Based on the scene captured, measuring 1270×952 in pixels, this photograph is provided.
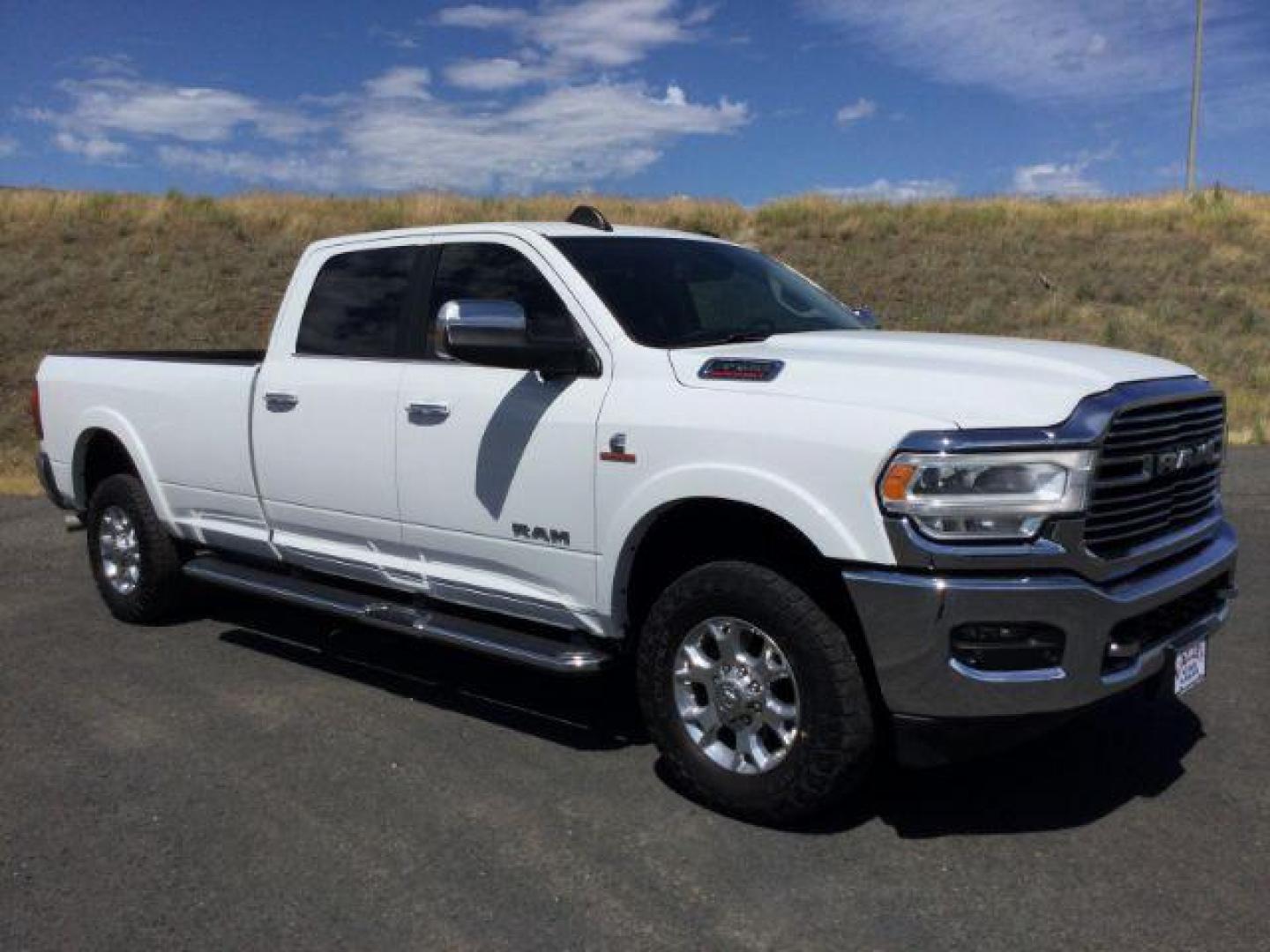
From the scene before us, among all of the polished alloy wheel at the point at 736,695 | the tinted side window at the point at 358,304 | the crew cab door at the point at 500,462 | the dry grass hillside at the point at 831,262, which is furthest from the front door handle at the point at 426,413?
the dry grass hillside at the point at 831,262

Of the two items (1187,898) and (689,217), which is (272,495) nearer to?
(1187,898)

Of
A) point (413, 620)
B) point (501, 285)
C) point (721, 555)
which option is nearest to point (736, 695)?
point (721, 555)

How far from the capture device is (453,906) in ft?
11.6

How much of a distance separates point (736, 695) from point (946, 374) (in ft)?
4.11

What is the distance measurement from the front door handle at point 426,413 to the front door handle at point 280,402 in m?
0.82

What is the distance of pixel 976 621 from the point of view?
3459 millimetres

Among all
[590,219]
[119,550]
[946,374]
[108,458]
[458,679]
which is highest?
[590,219]

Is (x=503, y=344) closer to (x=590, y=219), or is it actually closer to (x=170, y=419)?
(x=590, y=219)

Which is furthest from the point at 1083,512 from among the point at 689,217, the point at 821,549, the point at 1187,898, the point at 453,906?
the point at 689,217

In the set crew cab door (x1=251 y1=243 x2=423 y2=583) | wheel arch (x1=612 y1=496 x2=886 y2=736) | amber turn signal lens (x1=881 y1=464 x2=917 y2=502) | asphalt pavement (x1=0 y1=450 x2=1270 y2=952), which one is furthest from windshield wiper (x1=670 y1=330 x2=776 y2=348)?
asphalt pavement (x1=0 y1=450 x2=1270 y2=952)

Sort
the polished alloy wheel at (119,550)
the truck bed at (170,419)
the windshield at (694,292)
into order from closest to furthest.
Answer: the windshield at (694,292) < the truck bed at (170,419) < the polished alloy wheel at (119,550)

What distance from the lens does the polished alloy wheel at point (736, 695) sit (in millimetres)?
3965

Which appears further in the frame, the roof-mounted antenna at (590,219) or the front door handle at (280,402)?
the front door handle at (280,402)

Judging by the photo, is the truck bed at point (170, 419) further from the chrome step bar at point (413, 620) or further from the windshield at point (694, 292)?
the windshield at point (694, 292)
